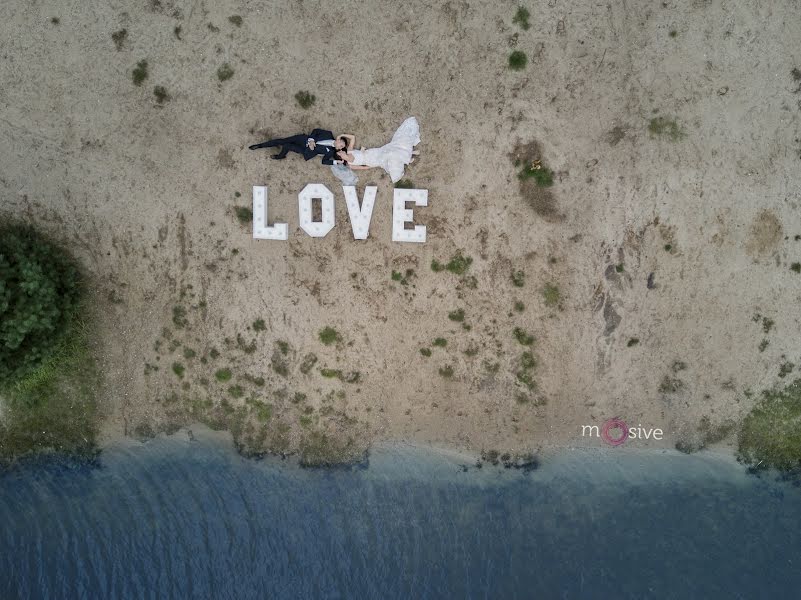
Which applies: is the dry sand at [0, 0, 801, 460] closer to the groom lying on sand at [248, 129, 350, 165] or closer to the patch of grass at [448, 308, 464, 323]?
the patch of grass at [448, 308, 464, 323]

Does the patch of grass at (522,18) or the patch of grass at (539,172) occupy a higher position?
the patch of grass at (522,18)

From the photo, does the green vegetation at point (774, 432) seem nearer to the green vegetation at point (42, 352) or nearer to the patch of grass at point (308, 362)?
the patch of grass at point (308, 362)

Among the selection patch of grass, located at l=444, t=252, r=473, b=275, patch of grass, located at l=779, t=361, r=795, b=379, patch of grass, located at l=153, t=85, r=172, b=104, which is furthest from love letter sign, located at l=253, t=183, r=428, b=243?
patch of grass, located at l=779, t=361, r=795, b=379

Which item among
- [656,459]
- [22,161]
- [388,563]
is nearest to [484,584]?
[388,563]

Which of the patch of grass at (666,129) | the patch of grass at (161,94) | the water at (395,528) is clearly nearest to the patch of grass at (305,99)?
the patch of grass at (161,94)

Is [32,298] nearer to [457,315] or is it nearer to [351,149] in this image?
[351,149]

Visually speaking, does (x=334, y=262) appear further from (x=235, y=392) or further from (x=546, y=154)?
(x=546, y=154)
